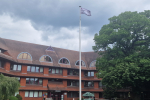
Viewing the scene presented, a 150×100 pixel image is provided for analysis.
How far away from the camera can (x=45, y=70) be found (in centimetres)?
3972

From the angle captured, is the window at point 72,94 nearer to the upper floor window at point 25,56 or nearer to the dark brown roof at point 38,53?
the dark brown roof at point 38,53

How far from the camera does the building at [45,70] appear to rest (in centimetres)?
3669

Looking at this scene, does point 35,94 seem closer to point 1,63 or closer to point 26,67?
point 26,67

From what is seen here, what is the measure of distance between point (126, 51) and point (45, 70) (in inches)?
762

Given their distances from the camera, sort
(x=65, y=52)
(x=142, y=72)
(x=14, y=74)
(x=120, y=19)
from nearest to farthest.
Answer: (x=142, y=72) → (x=120, y=19) → (x=14, y=74) → (x=65, y=52)

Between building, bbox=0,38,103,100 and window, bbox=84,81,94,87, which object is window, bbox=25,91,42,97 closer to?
building, bbox=0,38,103,100

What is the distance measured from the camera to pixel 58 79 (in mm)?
41625

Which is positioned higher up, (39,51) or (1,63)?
(39,51)

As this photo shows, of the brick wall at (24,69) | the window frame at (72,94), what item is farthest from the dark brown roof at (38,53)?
the window frame at (72,94)

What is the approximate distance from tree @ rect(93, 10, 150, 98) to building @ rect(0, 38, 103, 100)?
39.9ft

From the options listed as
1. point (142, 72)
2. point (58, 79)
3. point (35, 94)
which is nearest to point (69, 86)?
point (58, 79)

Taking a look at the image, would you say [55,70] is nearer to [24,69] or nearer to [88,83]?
[24,69]

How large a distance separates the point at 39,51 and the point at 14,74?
29.1 ft

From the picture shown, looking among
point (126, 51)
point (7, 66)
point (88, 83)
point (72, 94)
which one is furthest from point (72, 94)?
point (126, 51)
